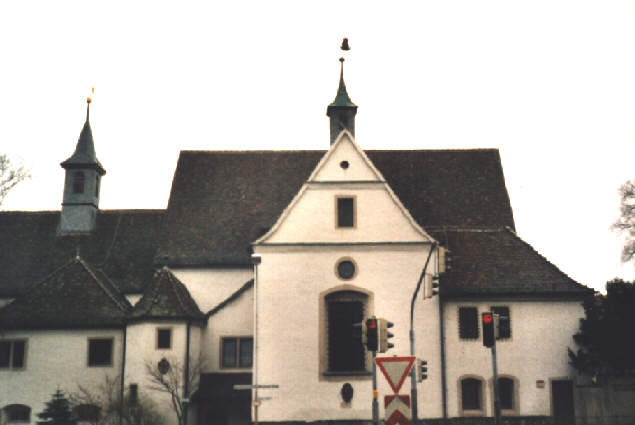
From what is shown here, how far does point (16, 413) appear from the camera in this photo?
36.8m

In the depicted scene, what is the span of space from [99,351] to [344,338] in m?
12.7

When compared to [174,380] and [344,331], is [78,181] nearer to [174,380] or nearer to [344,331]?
[174,380]

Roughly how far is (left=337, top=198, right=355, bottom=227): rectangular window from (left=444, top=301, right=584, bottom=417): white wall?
5.80 metres

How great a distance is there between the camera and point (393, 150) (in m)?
44.9

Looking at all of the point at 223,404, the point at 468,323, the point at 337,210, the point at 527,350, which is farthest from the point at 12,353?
the point at 527,350

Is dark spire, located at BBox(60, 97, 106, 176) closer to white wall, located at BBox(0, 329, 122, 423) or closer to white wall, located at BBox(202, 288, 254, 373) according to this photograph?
white wall, located at BBox(0, 329, 122, 423)

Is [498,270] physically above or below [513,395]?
above

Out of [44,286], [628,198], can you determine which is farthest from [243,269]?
[628,198]

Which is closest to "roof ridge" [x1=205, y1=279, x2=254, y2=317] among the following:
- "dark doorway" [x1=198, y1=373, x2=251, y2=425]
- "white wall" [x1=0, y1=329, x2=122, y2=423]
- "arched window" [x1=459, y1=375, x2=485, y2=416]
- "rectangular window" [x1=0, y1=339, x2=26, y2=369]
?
"dark doorway" [x1=198, y1=373, x2=251, y2=425]

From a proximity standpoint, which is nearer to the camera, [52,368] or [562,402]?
[562,402]

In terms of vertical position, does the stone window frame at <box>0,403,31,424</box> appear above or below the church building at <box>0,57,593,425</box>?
below

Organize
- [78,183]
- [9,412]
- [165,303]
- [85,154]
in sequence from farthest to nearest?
1. [85,154]
2. [78,183]
3. [9,412]
4. [165,303]

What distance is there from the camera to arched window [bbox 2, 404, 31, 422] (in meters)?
36.7

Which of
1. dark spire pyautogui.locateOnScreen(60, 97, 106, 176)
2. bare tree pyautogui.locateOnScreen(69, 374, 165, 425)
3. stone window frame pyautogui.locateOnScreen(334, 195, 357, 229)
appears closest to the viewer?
bare tree pyautogui.locateOnScreen(69, 374, 165, 425)
